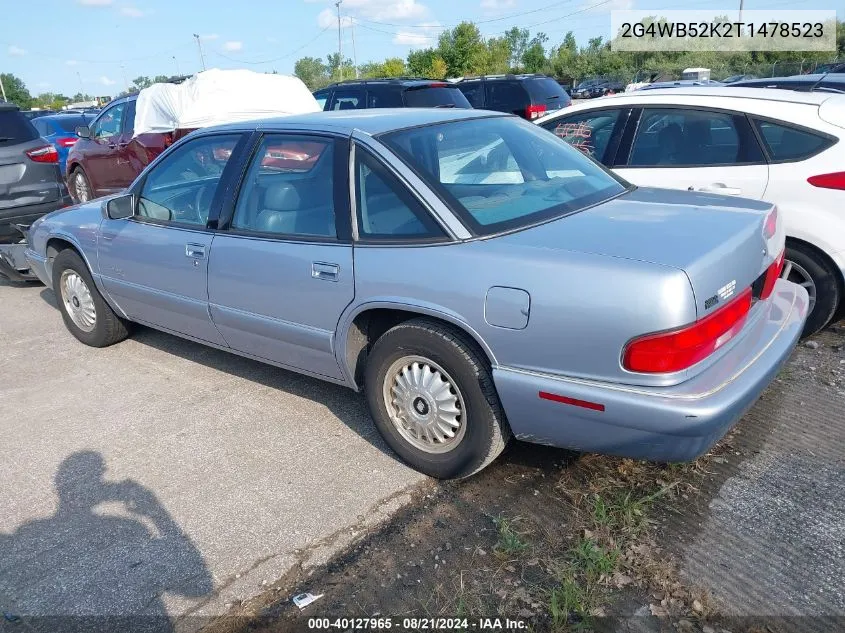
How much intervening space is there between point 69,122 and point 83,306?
45.7 feet

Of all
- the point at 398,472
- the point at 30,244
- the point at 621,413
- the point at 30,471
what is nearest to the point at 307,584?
the point at 398,472

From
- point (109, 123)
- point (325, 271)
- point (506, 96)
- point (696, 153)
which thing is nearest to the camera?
point (325, 271)

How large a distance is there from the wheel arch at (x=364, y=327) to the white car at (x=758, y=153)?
2.20m

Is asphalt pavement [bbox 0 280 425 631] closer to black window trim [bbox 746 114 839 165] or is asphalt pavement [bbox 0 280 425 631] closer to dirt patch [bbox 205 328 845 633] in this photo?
dirt patch [bbox 205 328 845 633]

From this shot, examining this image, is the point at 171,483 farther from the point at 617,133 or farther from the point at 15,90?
the point at 15,90

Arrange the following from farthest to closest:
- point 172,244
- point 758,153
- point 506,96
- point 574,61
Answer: point 574,61 → point 506,96 → point 758,153 → point 172,244

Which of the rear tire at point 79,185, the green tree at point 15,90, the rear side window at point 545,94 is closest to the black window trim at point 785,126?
the rear side window at point 545,94

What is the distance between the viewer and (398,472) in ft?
10.9

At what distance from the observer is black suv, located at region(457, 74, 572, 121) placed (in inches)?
492

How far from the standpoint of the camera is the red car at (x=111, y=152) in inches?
348

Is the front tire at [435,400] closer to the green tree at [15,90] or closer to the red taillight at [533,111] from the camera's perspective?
the red taillight at [533,111]

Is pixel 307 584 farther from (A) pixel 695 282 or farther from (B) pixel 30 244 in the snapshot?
(B) pixel 30 244

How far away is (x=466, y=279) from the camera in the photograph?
2.77 meters

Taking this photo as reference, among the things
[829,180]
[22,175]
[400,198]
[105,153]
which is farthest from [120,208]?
[105,153]
